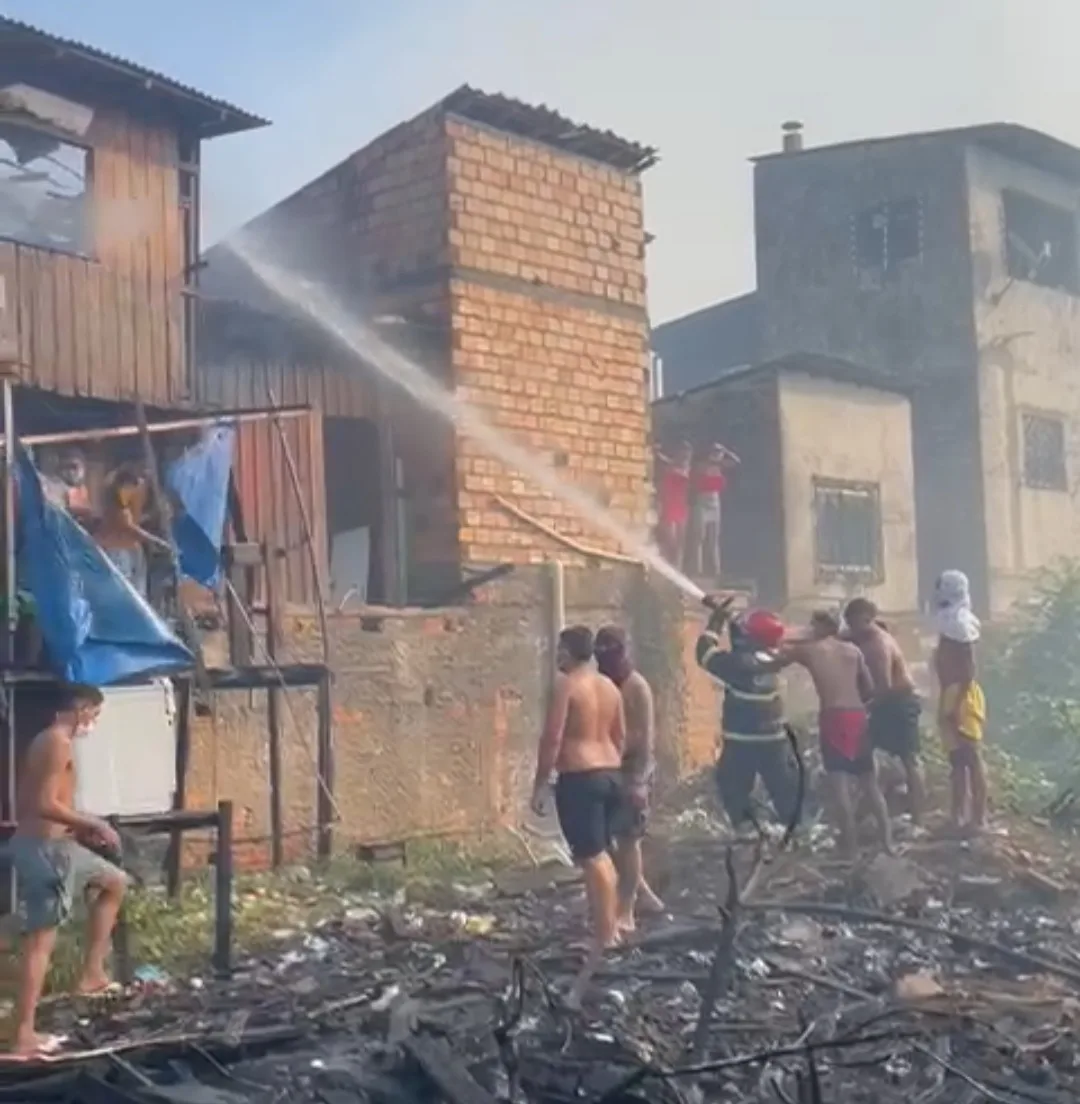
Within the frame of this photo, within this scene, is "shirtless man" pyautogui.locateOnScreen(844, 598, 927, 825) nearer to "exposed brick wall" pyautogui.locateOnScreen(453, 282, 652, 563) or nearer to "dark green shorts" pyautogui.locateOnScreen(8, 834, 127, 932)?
"exposed brick wall" pyautogui.locateOnScreen(453, 282, 652, 563)

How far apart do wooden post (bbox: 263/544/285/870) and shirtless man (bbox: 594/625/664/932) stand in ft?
8.85

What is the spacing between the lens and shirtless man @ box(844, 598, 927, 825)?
488 inches

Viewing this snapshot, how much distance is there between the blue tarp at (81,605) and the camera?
938 cm

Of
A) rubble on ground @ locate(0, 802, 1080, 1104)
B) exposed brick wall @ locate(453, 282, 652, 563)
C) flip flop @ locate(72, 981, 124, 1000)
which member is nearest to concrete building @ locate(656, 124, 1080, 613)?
exposed brick wall @ locate(453, 282, 652, 563)

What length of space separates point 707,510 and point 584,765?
916 centimetres

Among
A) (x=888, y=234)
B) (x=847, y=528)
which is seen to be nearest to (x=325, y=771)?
(x=847, y=528)

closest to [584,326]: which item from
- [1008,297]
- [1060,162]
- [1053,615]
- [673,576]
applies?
[673,576]

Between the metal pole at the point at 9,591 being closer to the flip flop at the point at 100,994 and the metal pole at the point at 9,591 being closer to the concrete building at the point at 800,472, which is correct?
the flip flop at the point at 100,994

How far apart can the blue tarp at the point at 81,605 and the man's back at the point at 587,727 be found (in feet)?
7.72

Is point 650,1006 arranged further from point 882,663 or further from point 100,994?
point 882,663

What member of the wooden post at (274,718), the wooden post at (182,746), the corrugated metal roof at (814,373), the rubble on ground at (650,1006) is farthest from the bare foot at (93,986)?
the corrugated metal roof at (814,373)

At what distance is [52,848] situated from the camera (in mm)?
7402

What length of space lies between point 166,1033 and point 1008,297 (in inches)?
879

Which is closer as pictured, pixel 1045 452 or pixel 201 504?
pixel 201 504
